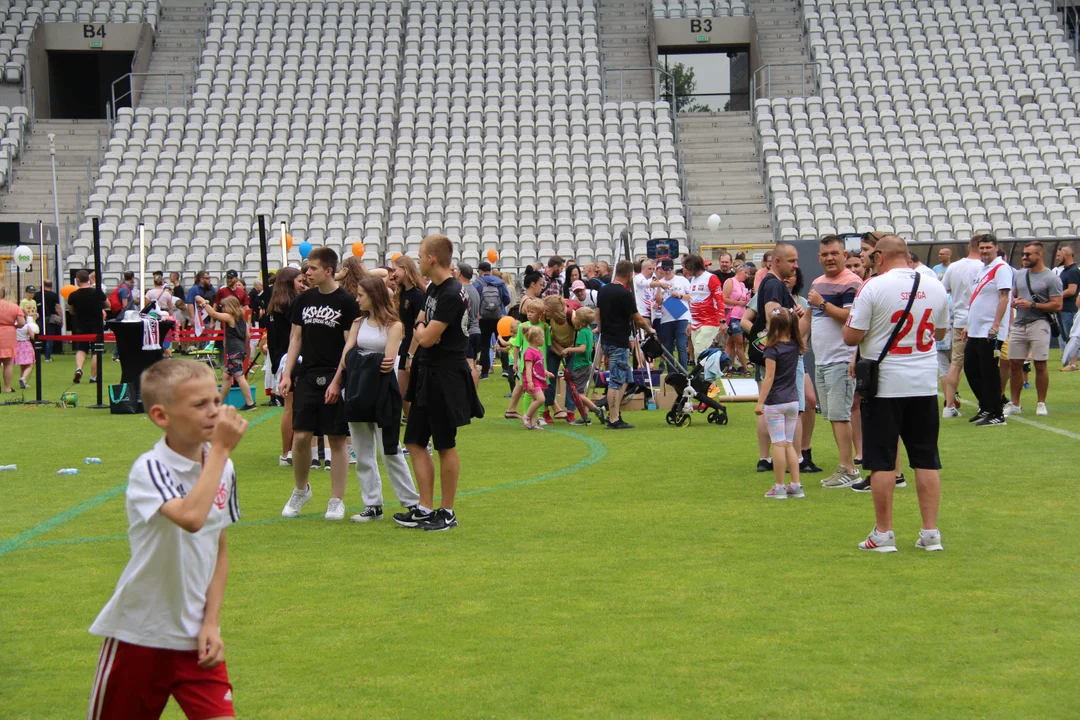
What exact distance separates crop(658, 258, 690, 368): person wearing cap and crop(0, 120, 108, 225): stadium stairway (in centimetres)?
1680

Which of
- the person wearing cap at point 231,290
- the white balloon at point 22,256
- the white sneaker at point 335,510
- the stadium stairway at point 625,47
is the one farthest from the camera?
the stadium stairway at point 625,47

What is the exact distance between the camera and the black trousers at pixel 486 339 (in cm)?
1892

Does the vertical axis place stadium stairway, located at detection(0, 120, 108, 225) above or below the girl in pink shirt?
above

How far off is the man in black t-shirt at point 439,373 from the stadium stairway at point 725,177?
20.4 metres

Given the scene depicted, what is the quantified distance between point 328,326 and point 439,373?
119cm

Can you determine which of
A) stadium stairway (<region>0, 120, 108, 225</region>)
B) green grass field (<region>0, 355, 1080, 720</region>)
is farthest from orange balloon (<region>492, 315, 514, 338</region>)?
stadium stairway (<region>0, 120, 108, 225</region>)

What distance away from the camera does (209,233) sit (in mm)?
27141

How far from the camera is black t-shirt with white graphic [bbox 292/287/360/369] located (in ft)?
27.1

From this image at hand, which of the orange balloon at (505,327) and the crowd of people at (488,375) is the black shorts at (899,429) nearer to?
the crowd of people at (488,375)

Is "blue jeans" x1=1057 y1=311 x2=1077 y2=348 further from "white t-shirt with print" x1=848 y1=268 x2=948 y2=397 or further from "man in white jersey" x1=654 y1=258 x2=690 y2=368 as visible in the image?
"white t-shirt with print" x1=848 y1=268 x2=948 y2=397

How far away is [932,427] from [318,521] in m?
3.93

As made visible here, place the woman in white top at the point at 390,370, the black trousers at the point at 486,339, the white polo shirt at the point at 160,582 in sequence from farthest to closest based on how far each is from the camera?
1. the black trousers at the point at 486,339
2. the woman in white top at the point at 390,370
3. the white polo shirt at the point at 160,582

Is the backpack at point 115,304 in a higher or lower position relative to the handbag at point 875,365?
higher

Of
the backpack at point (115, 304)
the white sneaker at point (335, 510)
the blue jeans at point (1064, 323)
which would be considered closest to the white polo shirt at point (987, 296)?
the white sneaker at point (335, 510)
